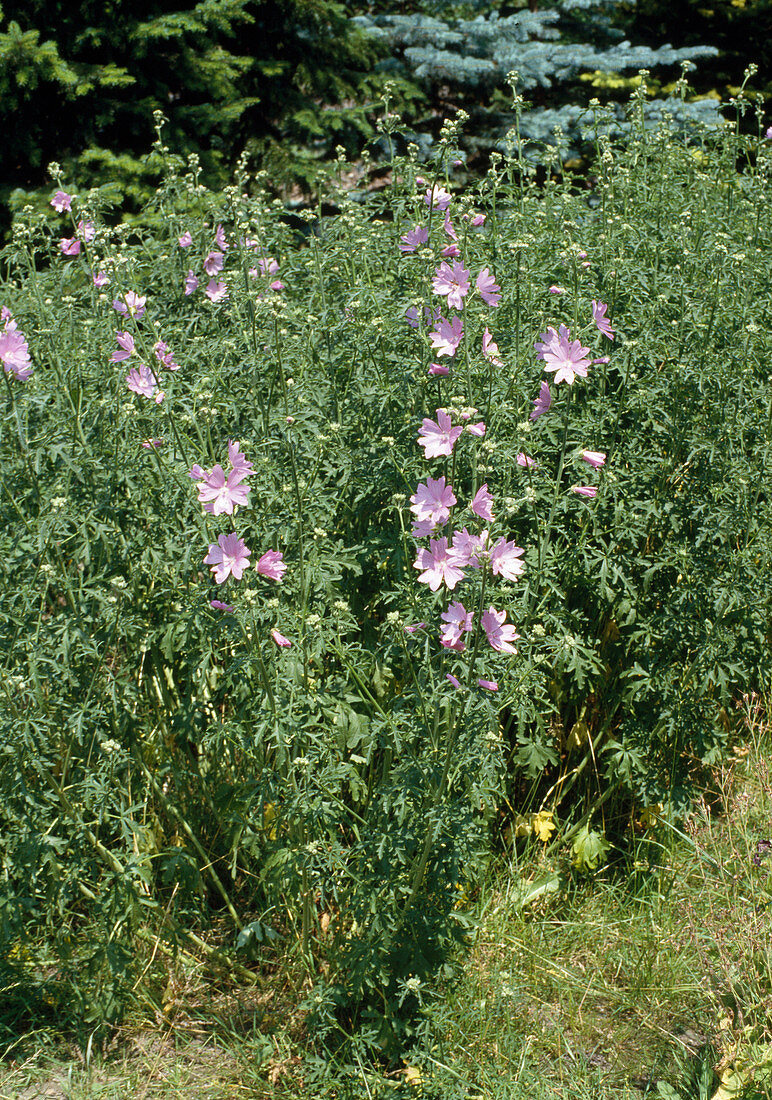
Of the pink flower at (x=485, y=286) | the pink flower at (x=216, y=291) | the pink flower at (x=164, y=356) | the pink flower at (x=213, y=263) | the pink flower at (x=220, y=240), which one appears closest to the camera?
the pink flower at (x=485, y=286)

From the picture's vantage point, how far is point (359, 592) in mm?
2902

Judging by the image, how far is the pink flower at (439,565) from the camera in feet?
6.62

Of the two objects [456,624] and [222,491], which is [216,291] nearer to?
[222,491]

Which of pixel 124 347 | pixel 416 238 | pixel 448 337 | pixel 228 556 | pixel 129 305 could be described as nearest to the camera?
pixel 228 556

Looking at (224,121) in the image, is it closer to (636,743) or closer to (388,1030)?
(636,743)

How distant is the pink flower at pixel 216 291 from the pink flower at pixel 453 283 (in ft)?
3.49

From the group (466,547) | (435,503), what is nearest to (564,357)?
(435,503)

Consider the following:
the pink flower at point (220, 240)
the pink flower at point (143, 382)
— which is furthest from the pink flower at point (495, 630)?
the pink flower at point (220, 240)

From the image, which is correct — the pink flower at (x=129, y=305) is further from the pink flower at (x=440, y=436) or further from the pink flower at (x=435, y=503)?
the pink flower at (x=435, y=503)

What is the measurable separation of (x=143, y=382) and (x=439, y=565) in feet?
3.55

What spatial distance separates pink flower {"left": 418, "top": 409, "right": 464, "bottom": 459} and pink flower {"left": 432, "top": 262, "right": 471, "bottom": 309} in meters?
0.44

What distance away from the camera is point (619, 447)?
2996mm

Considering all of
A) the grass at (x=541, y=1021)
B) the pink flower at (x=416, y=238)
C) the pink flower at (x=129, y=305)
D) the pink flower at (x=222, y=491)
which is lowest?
the grass at (x=541, y=1021)

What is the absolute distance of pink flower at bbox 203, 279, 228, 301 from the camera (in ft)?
10.9
